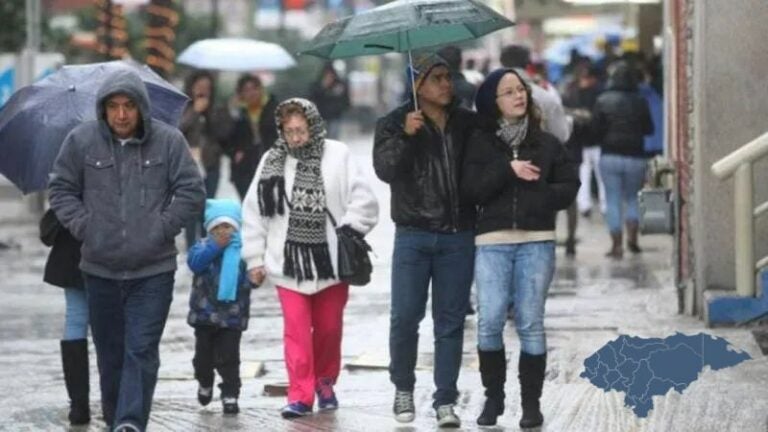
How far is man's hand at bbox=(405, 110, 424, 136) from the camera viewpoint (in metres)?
10.7

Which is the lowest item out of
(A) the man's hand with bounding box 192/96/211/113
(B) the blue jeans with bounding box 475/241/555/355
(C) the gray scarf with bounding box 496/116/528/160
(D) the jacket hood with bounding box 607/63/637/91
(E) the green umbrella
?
(B) the blue jeans with bounding box 475/241/555/355

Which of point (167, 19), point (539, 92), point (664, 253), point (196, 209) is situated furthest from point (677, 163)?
point (167, 19)

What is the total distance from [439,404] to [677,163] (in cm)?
575

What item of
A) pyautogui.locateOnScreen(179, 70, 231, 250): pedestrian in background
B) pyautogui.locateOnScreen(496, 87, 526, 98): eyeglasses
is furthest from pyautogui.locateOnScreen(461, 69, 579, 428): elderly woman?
pyautogui.locateOnScreen(179, 70, 231, 250): pedestrian in background

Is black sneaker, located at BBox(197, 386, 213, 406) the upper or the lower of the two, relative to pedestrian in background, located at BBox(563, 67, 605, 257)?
lower

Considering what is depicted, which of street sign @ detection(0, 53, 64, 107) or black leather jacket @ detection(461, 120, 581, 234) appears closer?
black leather jacket @ detection(461, 120, 581, 234)

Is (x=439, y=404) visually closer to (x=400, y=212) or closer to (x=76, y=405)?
(x=400, y=212)

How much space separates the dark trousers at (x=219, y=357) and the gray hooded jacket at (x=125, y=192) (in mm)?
1502

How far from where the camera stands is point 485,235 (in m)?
10.6

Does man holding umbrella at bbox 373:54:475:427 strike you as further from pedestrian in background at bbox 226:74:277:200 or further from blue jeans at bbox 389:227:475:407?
pedestrian in background at bbox 226:74:277:200

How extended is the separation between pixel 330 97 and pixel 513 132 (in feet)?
73.4

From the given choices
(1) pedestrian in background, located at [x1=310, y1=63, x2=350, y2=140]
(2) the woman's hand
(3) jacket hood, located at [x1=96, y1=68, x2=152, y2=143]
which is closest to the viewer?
(3) jacket hood, located at [x1=96, y1=68, x2=152, y2=143]

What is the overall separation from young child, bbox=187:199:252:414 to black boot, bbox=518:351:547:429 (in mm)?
1662

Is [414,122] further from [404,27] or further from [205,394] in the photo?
[205,394]
